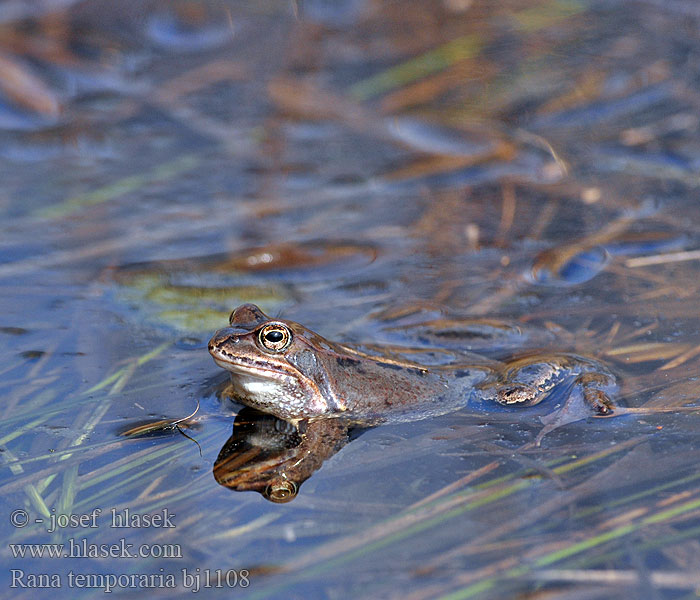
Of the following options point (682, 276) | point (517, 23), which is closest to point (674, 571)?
point (682, 276)

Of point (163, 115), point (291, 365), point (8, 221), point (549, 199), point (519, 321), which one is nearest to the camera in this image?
point (291, 365)

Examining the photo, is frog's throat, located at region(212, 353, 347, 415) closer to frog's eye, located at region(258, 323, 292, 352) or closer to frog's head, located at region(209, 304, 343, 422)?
frog's head, located at region(209, 304, 343, 422)

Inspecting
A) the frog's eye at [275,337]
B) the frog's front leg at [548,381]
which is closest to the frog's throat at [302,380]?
the frog's eye at [275,337]

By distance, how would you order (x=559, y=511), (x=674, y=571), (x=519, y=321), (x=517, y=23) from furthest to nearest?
(x=517, y=23) < (x=519, y=321) < (x=559, y=511) < (x=674, y=571)

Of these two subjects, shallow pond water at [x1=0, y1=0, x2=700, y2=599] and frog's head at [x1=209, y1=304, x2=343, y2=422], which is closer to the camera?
shallow pond water at [x1=0, y1=0, x2=700, y2=599]

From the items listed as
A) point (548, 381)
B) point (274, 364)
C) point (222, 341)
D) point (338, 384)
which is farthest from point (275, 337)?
point (548, 381)

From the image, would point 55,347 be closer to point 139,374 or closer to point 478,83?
point 139,374

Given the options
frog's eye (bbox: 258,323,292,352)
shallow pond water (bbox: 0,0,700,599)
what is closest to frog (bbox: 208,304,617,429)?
frog's eye (bbox: 258,323,292,352)
